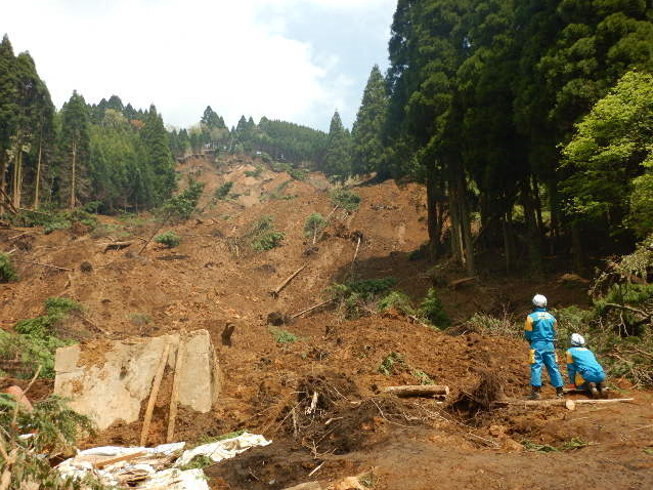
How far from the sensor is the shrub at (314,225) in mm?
28875

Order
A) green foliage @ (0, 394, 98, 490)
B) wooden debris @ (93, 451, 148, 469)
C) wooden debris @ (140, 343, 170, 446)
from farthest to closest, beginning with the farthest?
wooden debris @ (140, 343, 170, 446) < wooden debris @ (93, 451, 148, 469) < green foliage @ (0, 394, 98, 490)

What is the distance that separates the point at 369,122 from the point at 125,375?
42.6 meters

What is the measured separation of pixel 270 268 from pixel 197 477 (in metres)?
20.2

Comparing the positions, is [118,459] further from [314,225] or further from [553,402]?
[314,225]

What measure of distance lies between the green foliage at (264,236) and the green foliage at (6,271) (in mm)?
11628

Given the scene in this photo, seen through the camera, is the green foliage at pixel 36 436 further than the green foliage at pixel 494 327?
No

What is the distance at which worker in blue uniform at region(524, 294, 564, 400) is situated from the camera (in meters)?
6.40

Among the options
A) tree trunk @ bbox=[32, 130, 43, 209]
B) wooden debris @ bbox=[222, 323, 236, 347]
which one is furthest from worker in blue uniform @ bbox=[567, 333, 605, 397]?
tree trunk @ bbox=[32, 130, 43, 209]

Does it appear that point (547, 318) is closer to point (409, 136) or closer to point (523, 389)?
point (523, 389)

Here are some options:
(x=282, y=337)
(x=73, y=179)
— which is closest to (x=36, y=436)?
(x=282, y=337)

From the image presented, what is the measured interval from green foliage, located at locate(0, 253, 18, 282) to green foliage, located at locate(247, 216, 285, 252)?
11628mm

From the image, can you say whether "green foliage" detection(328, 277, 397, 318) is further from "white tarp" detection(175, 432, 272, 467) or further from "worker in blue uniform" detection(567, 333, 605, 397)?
"white tarp" detection(175, 432, 272, 467)

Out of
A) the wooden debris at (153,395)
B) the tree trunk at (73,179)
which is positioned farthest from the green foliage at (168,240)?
the wooden debris at (153,395)

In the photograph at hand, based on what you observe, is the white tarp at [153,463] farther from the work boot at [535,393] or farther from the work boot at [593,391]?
the work boot at [593,391]
